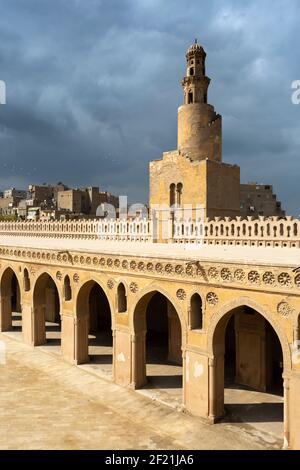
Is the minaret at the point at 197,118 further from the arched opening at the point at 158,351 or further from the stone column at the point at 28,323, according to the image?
the stone column at the point at 28,323

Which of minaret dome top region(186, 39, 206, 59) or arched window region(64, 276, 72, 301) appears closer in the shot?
arched window region(64, 276, 72, 301)

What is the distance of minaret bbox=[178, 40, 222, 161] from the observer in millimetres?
16422

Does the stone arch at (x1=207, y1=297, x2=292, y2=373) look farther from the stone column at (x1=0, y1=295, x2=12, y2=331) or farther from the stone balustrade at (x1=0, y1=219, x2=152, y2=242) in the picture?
the stone column at (x1=0, y1=295, x2=12, y2=331)

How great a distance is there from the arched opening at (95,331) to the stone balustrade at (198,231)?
7.26 ft

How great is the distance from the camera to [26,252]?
1641cm

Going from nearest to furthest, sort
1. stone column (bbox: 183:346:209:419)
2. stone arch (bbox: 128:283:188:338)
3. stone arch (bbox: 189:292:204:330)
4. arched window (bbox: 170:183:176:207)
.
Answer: stone column (bbox: 183:346:209:419) → stone arch (bbox: 189:292:204:330) → stone arch (bbox: 128:283:188:338) → arched window (bbox: 170:183:176:207)

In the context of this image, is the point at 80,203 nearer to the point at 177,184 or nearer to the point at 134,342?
the point at 177,184

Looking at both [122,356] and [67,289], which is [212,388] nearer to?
[122,356]

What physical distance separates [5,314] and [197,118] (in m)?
12.9

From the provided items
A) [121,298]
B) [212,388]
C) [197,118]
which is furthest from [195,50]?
[212,388]

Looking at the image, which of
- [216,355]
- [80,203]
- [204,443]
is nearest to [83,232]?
[216,355]

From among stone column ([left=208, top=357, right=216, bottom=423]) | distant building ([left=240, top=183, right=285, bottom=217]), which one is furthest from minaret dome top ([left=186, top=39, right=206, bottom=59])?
distant building ([left=240, top=183, right=285, bottom=217])

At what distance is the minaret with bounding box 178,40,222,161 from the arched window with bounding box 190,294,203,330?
7521 millimetres

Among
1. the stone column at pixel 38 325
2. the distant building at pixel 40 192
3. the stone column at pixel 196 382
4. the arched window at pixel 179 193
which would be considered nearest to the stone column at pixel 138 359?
the stone column at pixel 196 382
